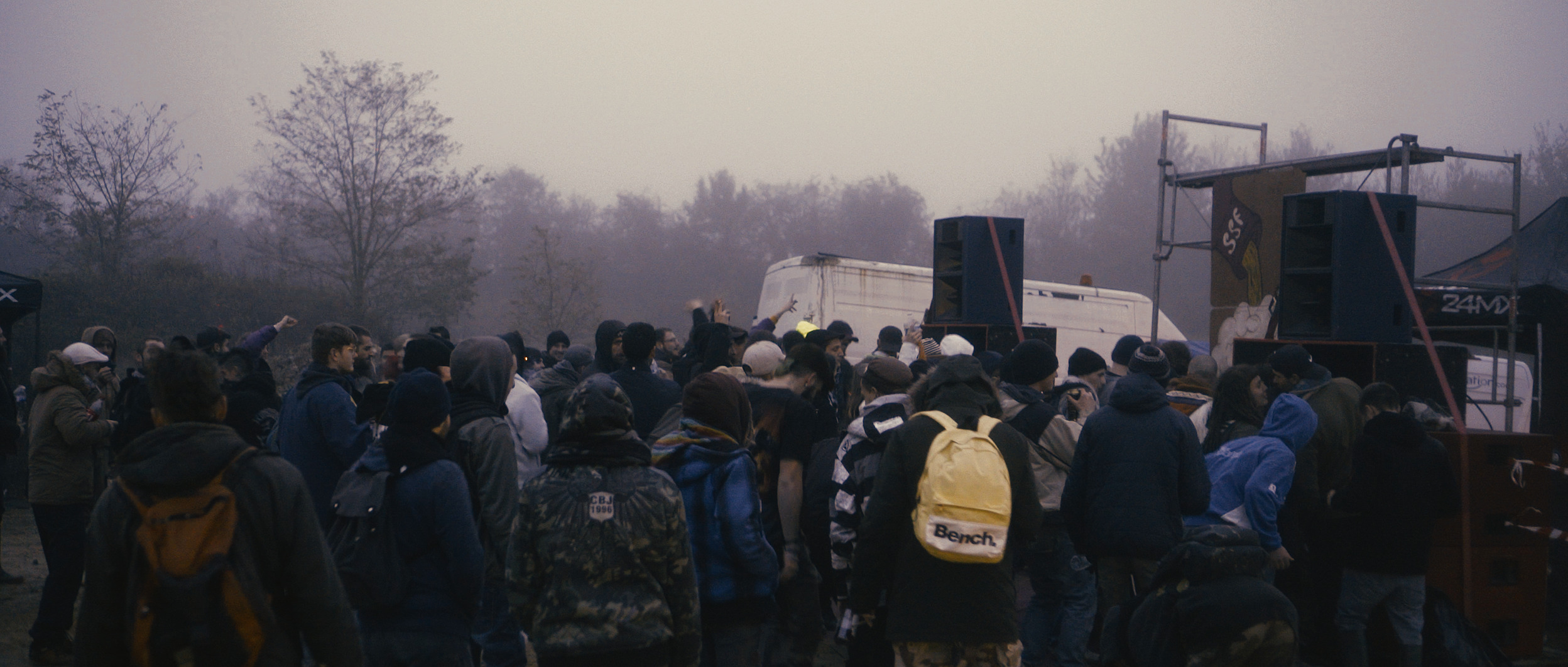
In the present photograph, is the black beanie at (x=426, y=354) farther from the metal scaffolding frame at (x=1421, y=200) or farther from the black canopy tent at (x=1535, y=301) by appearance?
the black canopy tent at (x=1535, y=301)

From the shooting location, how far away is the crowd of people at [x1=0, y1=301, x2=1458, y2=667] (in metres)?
2.34

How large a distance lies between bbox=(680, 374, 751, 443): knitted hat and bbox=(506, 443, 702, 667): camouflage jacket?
0.56m

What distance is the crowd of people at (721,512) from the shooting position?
2338mm

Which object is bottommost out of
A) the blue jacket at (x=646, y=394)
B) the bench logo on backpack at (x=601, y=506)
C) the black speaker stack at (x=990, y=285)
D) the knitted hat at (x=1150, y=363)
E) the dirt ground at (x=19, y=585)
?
the dirt ground at (x=19, y=585)

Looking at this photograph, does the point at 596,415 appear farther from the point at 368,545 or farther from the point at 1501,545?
the point at 1501,545

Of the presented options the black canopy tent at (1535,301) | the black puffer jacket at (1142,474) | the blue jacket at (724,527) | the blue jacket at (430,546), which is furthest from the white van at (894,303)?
the blue jacket at (430,546)

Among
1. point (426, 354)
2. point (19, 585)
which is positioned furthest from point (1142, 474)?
point (19, 585)

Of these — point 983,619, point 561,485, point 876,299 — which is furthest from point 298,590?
point 876,299

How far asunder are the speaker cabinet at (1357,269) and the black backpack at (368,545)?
601 centimetres

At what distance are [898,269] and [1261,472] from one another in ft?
34.6

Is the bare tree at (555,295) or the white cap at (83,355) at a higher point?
the bare tree at (555,295)

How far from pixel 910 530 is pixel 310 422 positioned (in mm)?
2801

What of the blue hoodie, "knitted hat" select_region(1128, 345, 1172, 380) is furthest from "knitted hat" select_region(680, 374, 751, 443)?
the blue hoodie

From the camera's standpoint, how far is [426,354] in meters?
4.59
